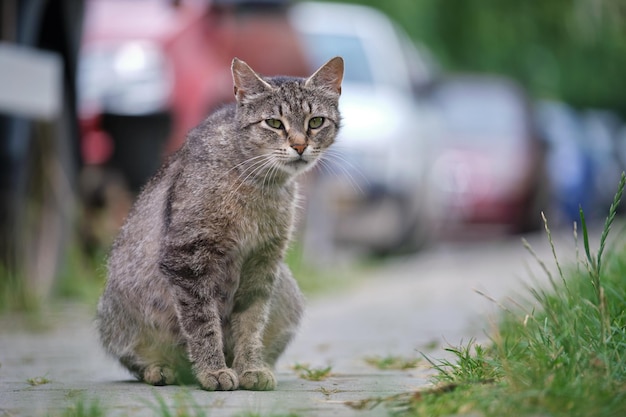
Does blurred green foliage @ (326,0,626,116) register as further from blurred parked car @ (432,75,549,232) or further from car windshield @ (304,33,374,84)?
car windshield @ (304,33,374,84)

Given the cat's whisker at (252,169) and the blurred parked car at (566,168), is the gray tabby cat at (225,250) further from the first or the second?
the blurred parked car at (566,168)

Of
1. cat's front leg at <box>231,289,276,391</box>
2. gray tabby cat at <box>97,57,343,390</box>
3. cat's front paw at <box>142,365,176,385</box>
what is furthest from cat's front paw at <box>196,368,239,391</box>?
cat's front paw at <box>142,365,176,385</box>

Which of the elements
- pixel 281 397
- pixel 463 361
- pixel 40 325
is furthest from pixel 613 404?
pixel 40 325

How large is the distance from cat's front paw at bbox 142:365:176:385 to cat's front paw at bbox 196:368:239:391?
288 mm

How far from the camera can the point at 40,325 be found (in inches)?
284

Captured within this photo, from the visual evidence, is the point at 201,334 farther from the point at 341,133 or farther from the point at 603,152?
the point at 603,152

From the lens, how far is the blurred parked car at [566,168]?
60.5 feet

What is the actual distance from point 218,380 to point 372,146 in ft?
27.8

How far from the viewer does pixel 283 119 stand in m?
4.97

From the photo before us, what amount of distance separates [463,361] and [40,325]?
3.74 m

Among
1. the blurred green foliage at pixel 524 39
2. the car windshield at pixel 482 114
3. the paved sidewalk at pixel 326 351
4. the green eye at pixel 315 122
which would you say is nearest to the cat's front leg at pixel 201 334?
the paved sidewalk at pixel 326 351

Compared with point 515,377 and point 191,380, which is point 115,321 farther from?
point 515,377

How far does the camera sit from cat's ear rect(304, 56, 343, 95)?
520 cm

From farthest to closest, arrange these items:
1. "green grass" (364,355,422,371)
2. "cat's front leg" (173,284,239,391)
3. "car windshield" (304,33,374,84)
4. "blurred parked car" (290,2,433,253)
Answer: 1. "car windshield" (304,33,374,84)
2. "blurred parked car" (290,2,433,253)
3. "green grass" (364,355,422,371)
4. "cat's front leg" (173,284,239,391)
